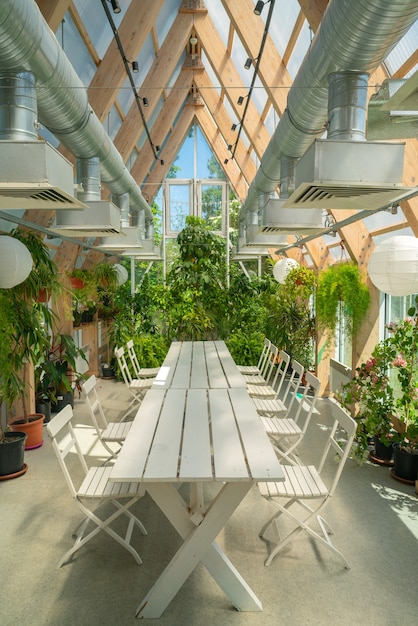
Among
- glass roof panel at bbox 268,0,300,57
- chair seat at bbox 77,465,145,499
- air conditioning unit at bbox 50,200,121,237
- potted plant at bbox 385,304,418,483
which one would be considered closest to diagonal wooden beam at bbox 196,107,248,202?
glass roof panel at bbox 268,0,300,57

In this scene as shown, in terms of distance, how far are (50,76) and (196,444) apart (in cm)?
208

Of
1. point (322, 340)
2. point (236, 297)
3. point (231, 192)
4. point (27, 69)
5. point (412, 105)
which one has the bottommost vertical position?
point (322, 340)

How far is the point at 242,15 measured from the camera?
13.8 feet

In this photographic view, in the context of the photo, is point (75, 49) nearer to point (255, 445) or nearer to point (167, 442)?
point (167, 442)

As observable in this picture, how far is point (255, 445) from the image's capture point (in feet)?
8.24

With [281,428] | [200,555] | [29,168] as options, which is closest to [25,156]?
[29,168]

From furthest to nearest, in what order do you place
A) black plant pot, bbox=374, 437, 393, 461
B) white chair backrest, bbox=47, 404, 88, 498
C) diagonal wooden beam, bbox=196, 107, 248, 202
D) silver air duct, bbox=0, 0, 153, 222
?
diagonal wooden beam, bbox=196, 107, 248, 202 → black plant pot, bbox=374, 437, 393, 461 → white chair backrest, bbox=47, 404, 88, 498 → silver air duct, bbox=0, 0, 153, 222

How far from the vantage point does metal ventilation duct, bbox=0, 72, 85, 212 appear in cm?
217

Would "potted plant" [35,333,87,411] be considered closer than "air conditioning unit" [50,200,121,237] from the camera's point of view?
No

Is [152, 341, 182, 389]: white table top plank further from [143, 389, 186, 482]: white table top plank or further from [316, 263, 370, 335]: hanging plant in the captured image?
[316, 263, 370, 335]: hanging plant

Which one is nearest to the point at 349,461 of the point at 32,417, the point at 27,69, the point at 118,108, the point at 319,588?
the point at 319,588

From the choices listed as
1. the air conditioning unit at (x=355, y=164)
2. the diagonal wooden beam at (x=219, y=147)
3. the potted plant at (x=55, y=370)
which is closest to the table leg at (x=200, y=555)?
the air conditioning unit at (x=355, y=164)

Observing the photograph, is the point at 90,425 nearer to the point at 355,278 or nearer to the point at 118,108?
the point at 355,278

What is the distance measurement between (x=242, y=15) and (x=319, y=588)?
14.8 feet
